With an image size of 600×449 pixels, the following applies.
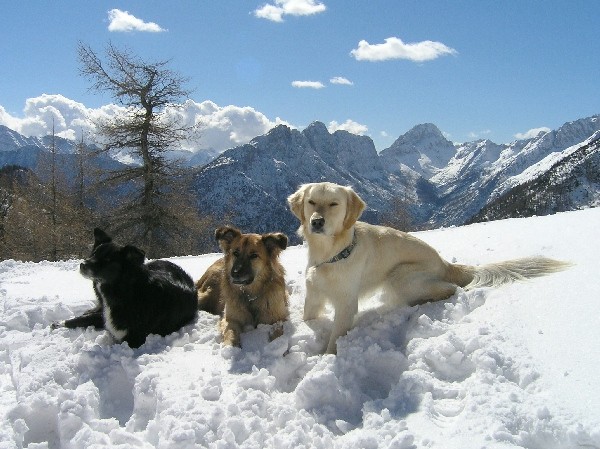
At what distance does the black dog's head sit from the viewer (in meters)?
5.33

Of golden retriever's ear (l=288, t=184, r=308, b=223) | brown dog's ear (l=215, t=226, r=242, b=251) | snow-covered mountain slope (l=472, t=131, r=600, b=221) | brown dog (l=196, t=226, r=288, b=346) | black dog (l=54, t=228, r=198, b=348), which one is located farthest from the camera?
snow-covered mountain slope (l=472, t=131, r=600, b=221)

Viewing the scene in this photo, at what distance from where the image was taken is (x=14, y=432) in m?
3.38

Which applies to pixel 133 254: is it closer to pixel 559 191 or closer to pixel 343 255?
pixel 343 255

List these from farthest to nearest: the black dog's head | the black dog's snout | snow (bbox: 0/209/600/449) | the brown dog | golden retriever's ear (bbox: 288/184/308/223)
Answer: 1. the brown dog
2. golden retriever's ear (bbox: 288/184/308/223)
3. the black dog's head
4. the black dog's snout
5. snow (bbox: 0/209/600/449)

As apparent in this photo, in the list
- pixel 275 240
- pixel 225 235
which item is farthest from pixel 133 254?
pixel 275 240

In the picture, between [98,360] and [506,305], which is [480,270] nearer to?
[506,305]

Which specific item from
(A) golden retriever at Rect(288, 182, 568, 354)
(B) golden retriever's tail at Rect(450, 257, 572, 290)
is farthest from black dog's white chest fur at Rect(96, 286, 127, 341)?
(B) golden retriever's tail at Rect(450, 257, 572, 290)

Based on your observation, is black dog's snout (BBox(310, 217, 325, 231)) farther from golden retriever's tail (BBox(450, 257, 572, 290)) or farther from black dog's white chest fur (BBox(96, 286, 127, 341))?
black dog's white chest fur (BBox(96, 286, 127, 341))

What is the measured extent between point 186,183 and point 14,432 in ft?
69.1

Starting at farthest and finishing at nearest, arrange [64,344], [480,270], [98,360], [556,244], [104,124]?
1. [104,124]
2. [556,244]
3. [480,270]
4. [64,344]
5. [98,360]

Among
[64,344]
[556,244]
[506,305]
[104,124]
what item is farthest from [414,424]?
[104,124]

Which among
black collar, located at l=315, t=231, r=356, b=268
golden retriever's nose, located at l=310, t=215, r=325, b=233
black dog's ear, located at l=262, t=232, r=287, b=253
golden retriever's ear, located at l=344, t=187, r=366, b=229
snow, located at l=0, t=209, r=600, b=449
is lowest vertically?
snow, located at l=0, t=209, r=600, b=449

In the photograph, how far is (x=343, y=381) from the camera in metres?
4.22

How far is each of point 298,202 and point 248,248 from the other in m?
0.98
